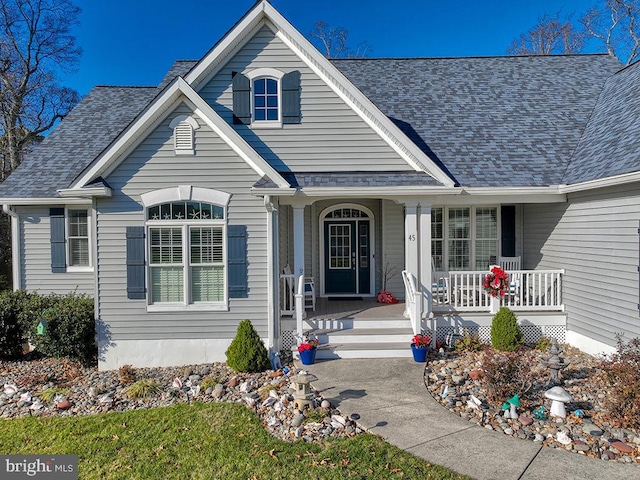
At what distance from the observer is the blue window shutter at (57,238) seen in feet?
31.5

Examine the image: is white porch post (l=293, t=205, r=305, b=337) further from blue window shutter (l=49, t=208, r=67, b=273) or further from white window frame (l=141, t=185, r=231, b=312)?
blue window shutter (l=49, t=208, r=67, b=273)

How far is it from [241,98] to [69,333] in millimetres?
5781

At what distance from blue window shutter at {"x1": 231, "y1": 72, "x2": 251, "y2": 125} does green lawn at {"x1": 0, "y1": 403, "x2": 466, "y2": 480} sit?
5.77m

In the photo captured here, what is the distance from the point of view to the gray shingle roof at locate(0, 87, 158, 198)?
957cm

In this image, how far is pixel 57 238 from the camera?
9609 millimetres

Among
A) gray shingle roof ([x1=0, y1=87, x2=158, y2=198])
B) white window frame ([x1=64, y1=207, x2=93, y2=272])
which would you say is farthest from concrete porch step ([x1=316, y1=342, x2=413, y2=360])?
gray shingle roof ([x1=0, y1=87, x2=158, y2=198])

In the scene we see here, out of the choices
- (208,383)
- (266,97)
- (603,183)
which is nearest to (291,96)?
(266,97)

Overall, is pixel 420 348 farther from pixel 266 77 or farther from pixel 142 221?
pixel 266 77

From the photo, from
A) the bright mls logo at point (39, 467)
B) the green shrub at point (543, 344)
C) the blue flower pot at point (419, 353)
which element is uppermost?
the blue flower pot at point (419, 353)

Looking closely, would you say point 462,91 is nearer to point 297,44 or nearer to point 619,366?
point 297,44

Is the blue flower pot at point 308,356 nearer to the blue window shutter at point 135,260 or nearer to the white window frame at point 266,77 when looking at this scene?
the blue window shutter at point 135,260

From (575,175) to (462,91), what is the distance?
428 centimetres

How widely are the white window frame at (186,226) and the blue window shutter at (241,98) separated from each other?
81.0 inches

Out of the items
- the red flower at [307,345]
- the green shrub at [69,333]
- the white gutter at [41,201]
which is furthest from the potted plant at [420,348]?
the white gutter at [41,201]
